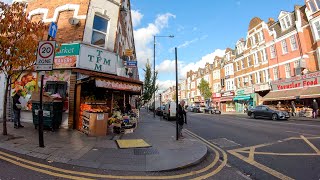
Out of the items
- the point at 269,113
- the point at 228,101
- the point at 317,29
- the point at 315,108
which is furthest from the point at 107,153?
the point at 228,101

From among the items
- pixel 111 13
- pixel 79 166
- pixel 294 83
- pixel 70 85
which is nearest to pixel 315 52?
pixel 294 83

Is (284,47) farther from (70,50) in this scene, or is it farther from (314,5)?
(70,50)

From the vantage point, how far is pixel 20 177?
186 inches

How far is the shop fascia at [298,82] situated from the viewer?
2576 centimetres

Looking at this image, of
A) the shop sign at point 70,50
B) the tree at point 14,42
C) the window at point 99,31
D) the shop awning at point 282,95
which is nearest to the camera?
the tree at point 14,42

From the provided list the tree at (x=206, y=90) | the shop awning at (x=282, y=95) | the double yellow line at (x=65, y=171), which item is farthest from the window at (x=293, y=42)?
the double yellow line at (x=65, y=171)

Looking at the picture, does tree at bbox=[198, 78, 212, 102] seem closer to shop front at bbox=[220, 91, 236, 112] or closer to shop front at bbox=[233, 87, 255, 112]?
shop front at bbox=[220, 91, 236, 112]

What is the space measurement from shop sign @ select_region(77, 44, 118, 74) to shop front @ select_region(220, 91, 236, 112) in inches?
1416

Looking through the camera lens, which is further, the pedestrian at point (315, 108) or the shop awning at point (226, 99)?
the shop awning at point (226, 99)

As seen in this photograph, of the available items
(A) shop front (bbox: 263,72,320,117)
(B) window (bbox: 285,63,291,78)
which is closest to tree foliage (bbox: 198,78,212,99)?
(A) shop front (bbox: 263,72,320,117)

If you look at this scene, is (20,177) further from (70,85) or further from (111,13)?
(111,13)

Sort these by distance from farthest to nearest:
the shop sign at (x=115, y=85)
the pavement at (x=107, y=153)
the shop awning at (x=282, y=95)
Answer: the shop awning at (x=282, y=95), the shop sign at (x=115, y=85), the pavement at (x=107, y=153)

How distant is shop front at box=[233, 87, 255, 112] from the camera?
38.8m

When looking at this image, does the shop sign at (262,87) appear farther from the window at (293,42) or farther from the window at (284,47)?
the window at (293,42)
